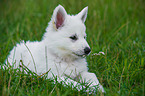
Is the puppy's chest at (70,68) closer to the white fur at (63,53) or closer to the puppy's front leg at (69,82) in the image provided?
the white fur at (63,53)

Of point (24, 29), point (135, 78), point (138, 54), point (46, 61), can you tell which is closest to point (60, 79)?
point (46, 61)

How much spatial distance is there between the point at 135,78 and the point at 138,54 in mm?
984

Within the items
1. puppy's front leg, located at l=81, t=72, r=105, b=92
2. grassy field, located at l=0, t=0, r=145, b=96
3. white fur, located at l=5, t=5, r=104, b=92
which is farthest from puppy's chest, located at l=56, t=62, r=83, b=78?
grassy field, located at l=0, t=0, r=145, b=96

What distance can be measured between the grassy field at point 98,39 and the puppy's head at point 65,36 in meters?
0.56

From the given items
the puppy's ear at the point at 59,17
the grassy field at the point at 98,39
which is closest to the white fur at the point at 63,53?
the puppy's ear at the point at 59,17

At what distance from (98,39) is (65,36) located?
2115 millimetres

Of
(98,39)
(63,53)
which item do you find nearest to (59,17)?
(63,53)

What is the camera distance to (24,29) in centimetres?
589

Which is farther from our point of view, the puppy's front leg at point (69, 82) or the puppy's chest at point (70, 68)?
the puppy's chest at point (70, 68)

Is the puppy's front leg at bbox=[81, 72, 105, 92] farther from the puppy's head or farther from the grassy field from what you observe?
the puppy's head

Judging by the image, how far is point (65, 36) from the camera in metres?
3.18

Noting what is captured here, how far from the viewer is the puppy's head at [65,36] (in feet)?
10.3

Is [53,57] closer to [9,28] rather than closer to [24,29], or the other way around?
[24,29]

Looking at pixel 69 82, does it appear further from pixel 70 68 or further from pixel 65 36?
pixel 65 36
